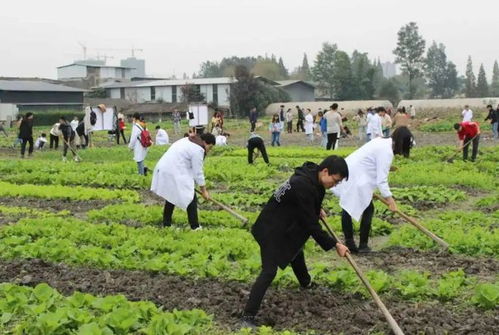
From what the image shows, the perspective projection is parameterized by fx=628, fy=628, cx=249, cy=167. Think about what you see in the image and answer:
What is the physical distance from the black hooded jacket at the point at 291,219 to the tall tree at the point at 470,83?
86014 mm

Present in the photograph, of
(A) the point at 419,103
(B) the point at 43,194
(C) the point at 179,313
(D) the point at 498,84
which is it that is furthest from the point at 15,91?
(D) the point at 498,84

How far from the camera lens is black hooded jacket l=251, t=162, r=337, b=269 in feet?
19.2

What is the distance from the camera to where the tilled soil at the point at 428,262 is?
776cm

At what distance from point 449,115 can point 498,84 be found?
240 feet

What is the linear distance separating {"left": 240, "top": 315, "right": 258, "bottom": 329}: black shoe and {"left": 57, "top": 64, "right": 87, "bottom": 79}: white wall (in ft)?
307

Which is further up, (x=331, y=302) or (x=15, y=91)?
(x=15, y=91)

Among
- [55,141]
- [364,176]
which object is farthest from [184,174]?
[55,141]

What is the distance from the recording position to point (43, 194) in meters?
14.5

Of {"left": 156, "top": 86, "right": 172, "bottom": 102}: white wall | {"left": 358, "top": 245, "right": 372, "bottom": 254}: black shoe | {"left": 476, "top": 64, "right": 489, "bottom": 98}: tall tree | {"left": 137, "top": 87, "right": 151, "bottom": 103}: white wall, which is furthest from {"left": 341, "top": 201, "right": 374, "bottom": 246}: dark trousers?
{"left": 476, "top": 64, "right": 489, "bottom": 98}: tall tree

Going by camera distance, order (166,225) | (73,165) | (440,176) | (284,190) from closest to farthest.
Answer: (284,190)
(166,225)
(440,176)
(73,165)

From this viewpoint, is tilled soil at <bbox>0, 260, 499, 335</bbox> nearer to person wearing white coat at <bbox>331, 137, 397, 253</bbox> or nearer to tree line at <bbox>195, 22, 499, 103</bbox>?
person wearing white coat at <bbox>331, 137, 397, 253</bbox>

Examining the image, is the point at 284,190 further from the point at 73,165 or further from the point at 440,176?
the point at 73,165

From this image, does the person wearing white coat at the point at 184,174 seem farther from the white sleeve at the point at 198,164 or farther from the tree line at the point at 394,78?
the tree line at the point at 394,78

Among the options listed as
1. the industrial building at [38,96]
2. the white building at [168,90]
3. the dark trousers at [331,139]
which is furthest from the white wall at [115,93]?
the dark trousers at [331,139]
